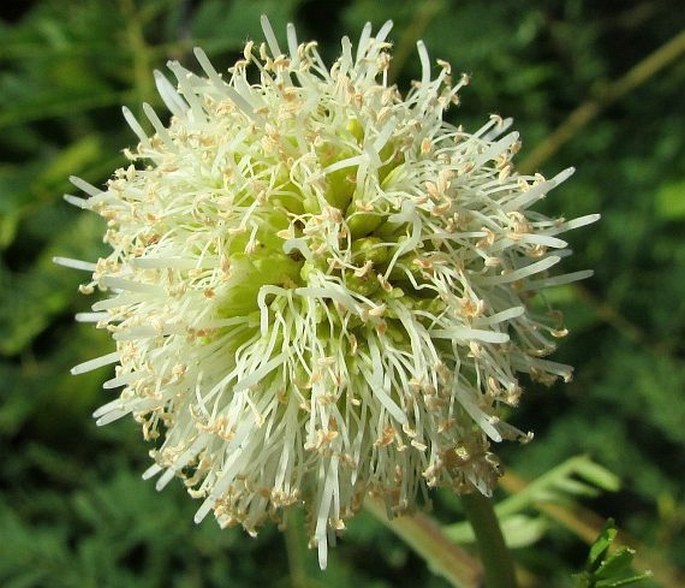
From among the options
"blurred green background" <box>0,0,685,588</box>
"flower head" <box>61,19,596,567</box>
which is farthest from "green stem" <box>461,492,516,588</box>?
"blurred green background" <box>0,0,685,588</box>

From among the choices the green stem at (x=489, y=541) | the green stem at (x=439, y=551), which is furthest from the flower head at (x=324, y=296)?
the green stem at (x=439, y=551)

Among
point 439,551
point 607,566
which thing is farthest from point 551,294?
point 607,566

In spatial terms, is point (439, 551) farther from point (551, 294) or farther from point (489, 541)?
point (551, 294)

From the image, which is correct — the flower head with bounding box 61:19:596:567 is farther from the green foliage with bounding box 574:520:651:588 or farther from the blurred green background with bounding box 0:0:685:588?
the blurred green background with bounding box 0:0:685:588

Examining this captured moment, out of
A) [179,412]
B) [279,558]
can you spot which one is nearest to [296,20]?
[279,558]

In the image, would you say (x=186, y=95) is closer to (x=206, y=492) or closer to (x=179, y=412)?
(x=179, y=412)

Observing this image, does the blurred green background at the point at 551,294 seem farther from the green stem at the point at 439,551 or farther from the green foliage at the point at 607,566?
the green foliage at the point at 607,566
